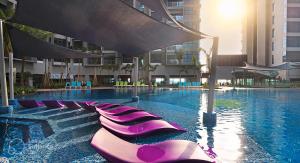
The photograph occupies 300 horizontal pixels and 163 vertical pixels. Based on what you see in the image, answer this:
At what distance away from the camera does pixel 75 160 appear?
6117 millimetres

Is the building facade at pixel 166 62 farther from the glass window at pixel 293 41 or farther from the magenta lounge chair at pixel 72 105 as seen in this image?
the magenta lounge chair at pixel 72 105

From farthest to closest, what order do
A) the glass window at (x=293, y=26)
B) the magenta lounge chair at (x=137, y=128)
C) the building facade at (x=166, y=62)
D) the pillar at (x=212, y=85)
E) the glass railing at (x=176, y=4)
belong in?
1. the glass railing at (x=176, y=4)
2. the building facade at (x=166, y=62)
3. the glass window at (x=293, y=26)
4. the pillar at (x=212, y=85)
5. the magenta lounge chair at (x=137, y=128)

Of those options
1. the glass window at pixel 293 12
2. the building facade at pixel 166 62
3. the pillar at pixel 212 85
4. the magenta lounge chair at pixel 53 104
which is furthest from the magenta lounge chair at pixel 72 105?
the glass window at pixel 293 12

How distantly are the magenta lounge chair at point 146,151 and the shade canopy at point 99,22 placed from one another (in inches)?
167

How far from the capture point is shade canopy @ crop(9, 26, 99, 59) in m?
13.4

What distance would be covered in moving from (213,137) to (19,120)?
7.36m

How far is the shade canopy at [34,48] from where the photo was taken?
1336cm

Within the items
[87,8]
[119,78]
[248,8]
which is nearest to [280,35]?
[248,8]

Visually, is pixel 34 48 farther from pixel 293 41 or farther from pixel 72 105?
pixel 293 41

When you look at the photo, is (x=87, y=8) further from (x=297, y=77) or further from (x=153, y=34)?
(x=297, y=77)

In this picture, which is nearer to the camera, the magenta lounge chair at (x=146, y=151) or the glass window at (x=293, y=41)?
the magenta lounge chair at (x=146, y=151)

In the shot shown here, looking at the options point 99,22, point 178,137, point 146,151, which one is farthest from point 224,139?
point 99,22

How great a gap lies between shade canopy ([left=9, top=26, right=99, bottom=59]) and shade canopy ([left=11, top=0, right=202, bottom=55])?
285 centimetres

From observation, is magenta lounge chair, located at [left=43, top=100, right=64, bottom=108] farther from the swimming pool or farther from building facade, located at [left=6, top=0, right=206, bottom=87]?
building facade, located at [left=6, top=0, right=206, bottom=87]
